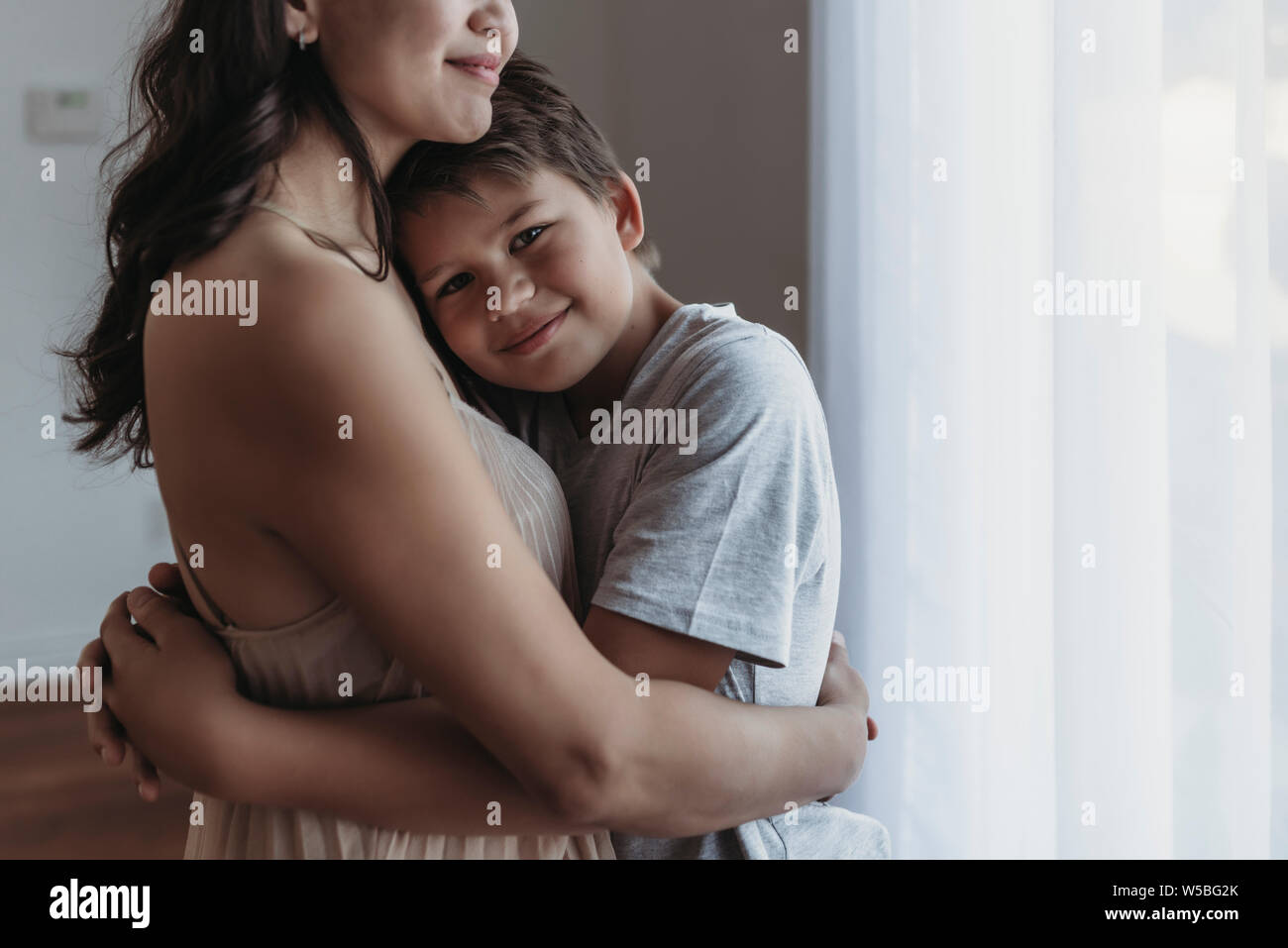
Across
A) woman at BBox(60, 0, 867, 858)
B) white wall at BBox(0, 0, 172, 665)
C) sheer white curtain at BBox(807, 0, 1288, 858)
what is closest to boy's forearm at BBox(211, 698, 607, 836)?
woman at BBox(60, 0, 867, 858)

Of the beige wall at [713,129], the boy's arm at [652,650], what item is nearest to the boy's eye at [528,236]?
the boy's arm at [652,650]

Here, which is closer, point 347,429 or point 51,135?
point 347,429

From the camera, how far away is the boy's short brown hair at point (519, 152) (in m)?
0.90

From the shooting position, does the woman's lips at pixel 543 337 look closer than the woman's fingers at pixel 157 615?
No

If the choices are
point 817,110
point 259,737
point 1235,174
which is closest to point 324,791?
point 259,737

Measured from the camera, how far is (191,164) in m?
0.75

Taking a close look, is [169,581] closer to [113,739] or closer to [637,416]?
[113,739]

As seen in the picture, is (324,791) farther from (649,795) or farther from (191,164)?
(191,164)

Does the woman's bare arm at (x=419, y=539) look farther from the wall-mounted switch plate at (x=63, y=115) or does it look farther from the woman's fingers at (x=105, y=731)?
Answer: the wall-mounted switch plate at (x=63, y=115)

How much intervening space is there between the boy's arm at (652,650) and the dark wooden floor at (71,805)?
180cm

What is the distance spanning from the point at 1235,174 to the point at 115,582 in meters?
3.36

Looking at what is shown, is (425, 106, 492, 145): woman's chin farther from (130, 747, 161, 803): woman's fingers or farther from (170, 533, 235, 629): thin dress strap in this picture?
(130, 747, 161, 803): woman's fingers

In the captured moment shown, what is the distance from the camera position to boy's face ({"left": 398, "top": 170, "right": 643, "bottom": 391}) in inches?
35.7

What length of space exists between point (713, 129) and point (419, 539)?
183 cm
